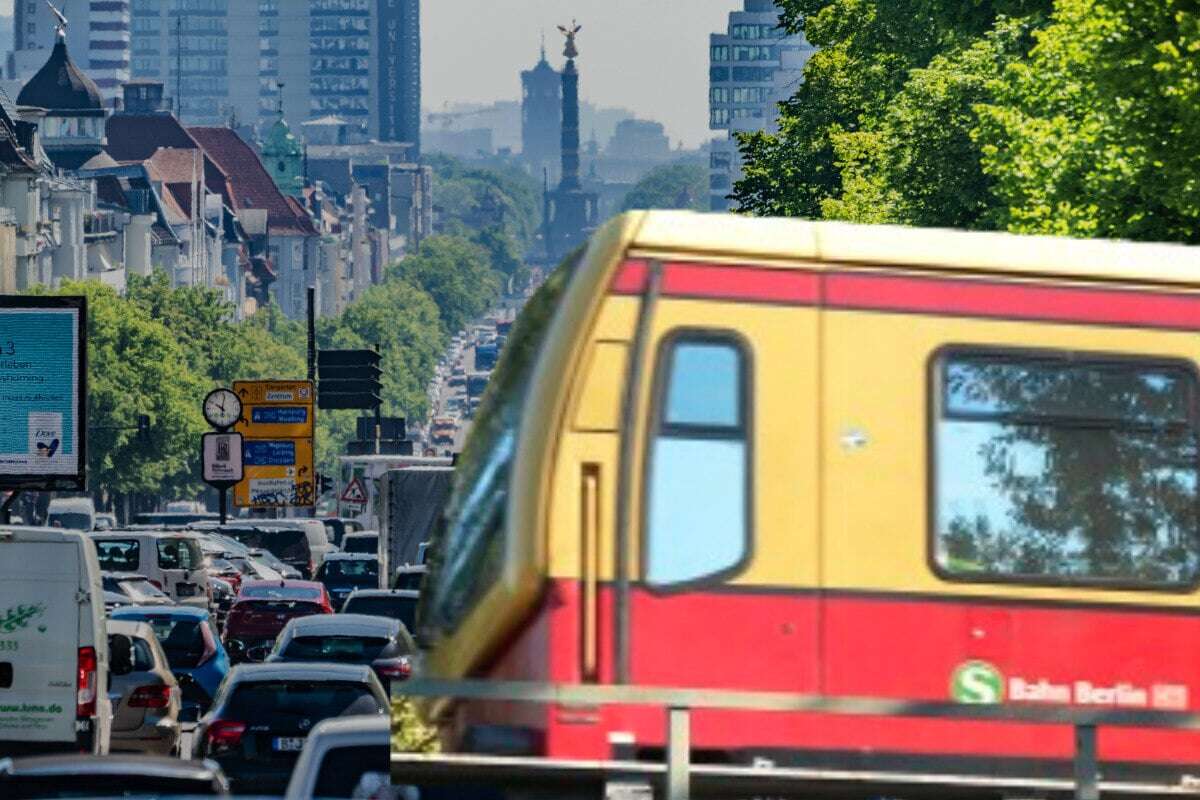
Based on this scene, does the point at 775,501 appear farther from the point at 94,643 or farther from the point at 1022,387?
the point at 94,643

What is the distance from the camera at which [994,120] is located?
44.1 meters

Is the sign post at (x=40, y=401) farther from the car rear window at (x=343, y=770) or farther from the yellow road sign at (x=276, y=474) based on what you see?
the yellow road sign at (x=276, y=474)

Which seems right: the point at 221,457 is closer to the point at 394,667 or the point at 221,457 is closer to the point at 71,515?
the point at 71,515

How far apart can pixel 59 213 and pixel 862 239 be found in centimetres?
13050

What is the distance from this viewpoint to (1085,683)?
45.7 feet

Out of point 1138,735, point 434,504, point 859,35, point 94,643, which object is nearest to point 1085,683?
point 1138,735

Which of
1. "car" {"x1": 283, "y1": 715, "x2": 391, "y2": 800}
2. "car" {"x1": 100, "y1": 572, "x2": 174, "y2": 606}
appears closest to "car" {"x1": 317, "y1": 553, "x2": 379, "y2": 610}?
"car" {"x1": 100, "y1": 572, "x2": 174, "y2": 606}

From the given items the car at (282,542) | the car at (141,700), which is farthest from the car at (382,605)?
the car at (282,542)

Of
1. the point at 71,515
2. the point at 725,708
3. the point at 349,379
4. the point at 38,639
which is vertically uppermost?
the point at 349,379

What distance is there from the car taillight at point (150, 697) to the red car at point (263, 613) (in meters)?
12.3

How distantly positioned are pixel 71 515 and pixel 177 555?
36427 millimetres

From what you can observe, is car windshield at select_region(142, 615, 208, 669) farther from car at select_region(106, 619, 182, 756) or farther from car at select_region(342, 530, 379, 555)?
car at select_region(342, 530, 379, 555)

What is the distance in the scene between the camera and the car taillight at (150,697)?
27406 millimetres

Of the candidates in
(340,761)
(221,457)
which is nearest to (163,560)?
(221,457)
